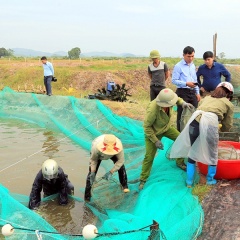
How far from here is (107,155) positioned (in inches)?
163

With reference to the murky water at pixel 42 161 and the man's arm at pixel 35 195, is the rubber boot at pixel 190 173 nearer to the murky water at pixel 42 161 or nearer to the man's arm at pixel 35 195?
the murky water at pixel 42 161

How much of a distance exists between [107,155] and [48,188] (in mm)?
1083

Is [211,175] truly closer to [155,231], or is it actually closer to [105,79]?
[155,231]

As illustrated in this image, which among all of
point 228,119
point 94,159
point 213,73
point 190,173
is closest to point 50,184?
point 94,159

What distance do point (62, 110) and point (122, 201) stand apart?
589 cm

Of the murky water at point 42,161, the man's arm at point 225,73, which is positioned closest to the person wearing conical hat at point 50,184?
the murky water at point 42,161

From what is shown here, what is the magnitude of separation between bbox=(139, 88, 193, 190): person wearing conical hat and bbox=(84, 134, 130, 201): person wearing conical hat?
397 millimetres

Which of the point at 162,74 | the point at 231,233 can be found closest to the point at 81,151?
the point at 162,74

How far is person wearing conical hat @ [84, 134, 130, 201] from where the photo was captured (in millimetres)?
4043

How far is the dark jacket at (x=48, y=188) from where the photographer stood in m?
4.27

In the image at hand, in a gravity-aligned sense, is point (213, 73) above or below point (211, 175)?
above

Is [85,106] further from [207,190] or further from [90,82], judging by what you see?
[90,82]

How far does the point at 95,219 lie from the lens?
13.7 ft

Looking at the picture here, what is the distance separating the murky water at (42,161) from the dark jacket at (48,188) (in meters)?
0.13
